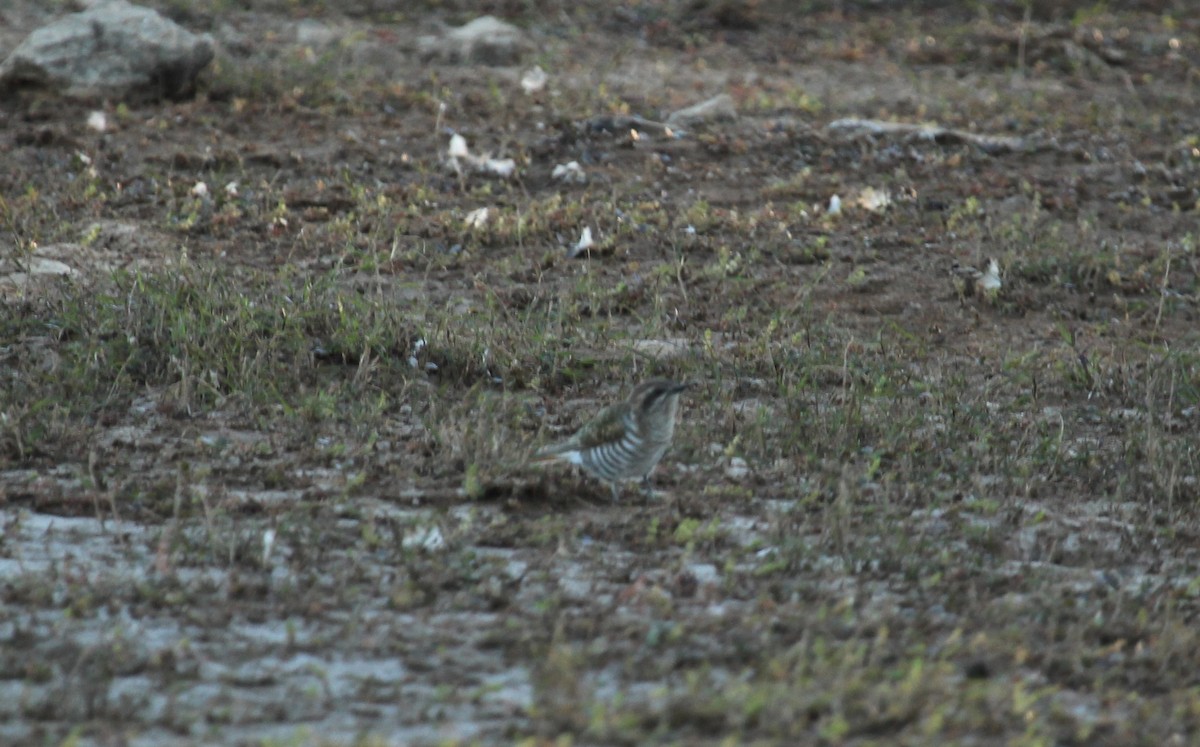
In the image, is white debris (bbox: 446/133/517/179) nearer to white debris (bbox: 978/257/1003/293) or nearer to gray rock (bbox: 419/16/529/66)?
gray rock (bbox: 419/16/529/66)

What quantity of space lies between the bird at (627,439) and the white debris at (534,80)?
22.9ft

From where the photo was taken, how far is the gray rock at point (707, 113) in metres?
12.0

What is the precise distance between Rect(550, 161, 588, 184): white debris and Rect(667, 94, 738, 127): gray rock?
141 centimetres

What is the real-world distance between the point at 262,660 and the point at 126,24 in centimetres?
822

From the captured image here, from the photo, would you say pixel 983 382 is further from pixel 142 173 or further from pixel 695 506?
pixel 142 173

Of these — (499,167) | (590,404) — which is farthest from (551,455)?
(499,167)

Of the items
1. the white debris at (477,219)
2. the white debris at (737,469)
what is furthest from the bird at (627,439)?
the white debris at (477,219)

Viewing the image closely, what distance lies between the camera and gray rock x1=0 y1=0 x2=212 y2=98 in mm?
11656

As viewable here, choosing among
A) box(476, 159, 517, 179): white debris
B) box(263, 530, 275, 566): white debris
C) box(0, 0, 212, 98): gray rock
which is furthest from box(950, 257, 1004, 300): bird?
box(0, 0, 212, 98): gray rock

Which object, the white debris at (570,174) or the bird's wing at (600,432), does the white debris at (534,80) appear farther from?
the bird's wing at (600,432)

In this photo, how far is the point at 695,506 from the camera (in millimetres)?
6270

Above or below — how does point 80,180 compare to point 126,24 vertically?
below

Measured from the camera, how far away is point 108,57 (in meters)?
11.8

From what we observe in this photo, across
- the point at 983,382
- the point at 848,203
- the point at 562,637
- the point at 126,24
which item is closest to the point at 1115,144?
the point at 848,203
